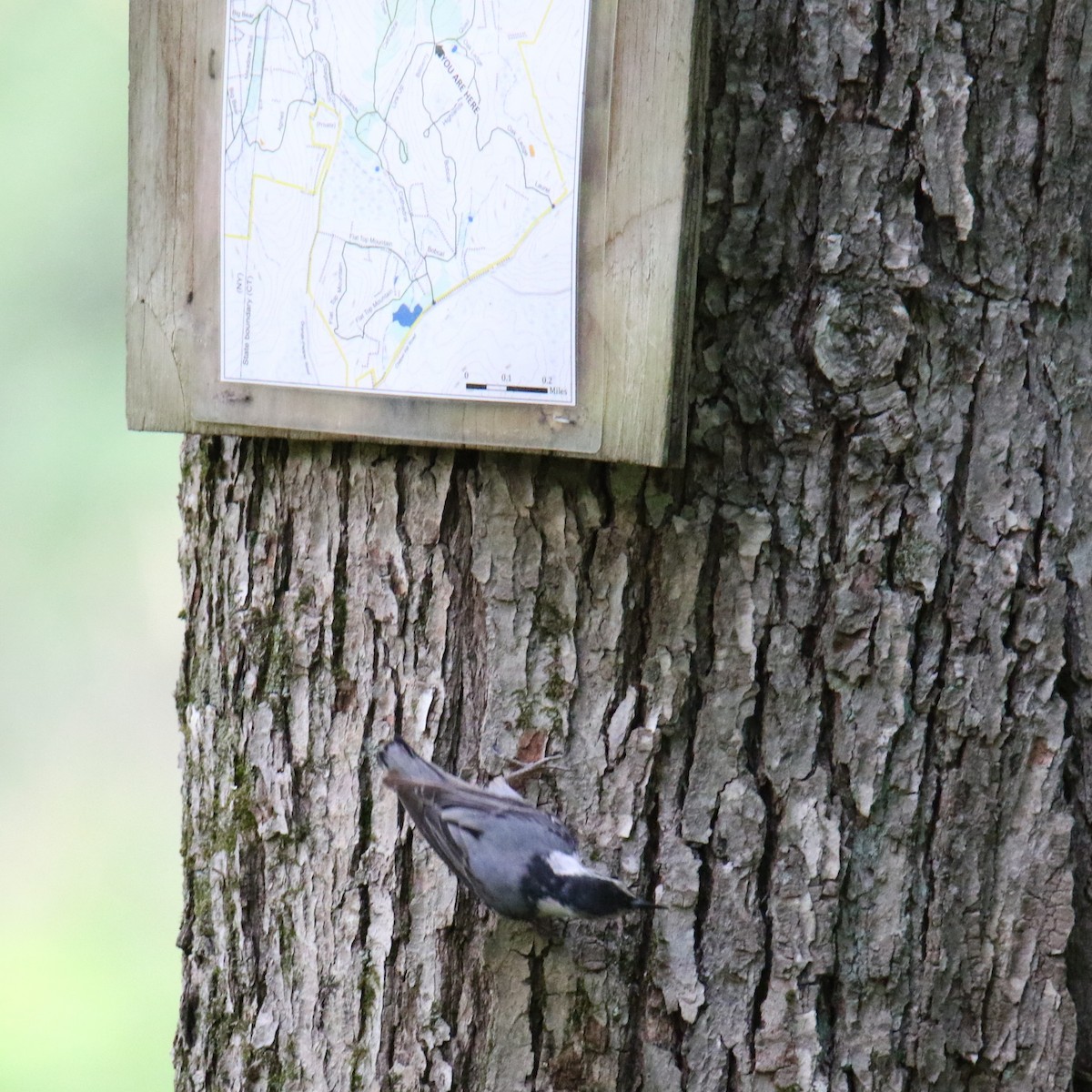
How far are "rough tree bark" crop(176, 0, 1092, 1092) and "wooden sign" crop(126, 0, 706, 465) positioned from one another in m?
0.13

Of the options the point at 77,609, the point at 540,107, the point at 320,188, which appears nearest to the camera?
the point at 540,107

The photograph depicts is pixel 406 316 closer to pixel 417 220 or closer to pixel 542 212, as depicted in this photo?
pixel 417 220

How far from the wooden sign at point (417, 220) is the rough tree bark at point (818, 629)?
13 centimetres

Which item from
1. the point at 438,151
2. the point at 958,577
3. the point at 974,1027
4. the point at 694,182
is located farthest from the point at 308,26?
the point at 974,1027

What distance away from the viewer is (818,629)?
1549mm

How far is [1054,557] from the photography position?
1562 millimetres

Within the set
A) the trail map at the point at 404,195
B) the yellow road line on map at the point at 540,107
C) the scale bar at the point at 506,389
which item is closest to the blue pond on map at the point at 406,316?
the trail map at the point at 404,195

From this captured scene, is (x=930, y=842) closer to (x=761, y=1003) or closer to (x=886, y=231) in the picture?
(x=761, y=1003)

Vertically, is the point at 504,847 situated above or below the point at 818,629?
below

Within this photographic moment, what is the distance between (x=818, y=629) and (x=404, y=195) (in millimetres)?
796

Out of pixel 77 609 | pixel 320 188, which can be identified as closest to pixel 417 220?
pixel 320 188

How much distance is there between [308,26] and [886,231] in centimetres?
81

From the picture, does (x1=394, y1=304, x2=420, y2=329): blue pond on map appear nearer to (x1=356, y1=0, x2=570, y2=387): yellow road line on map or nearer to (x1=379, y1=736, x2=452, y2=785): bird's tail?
(x1=356, y1=0, x2=570, y2=387): yellow road line on map

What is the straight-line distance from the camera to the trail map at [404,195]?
144 centimetres
